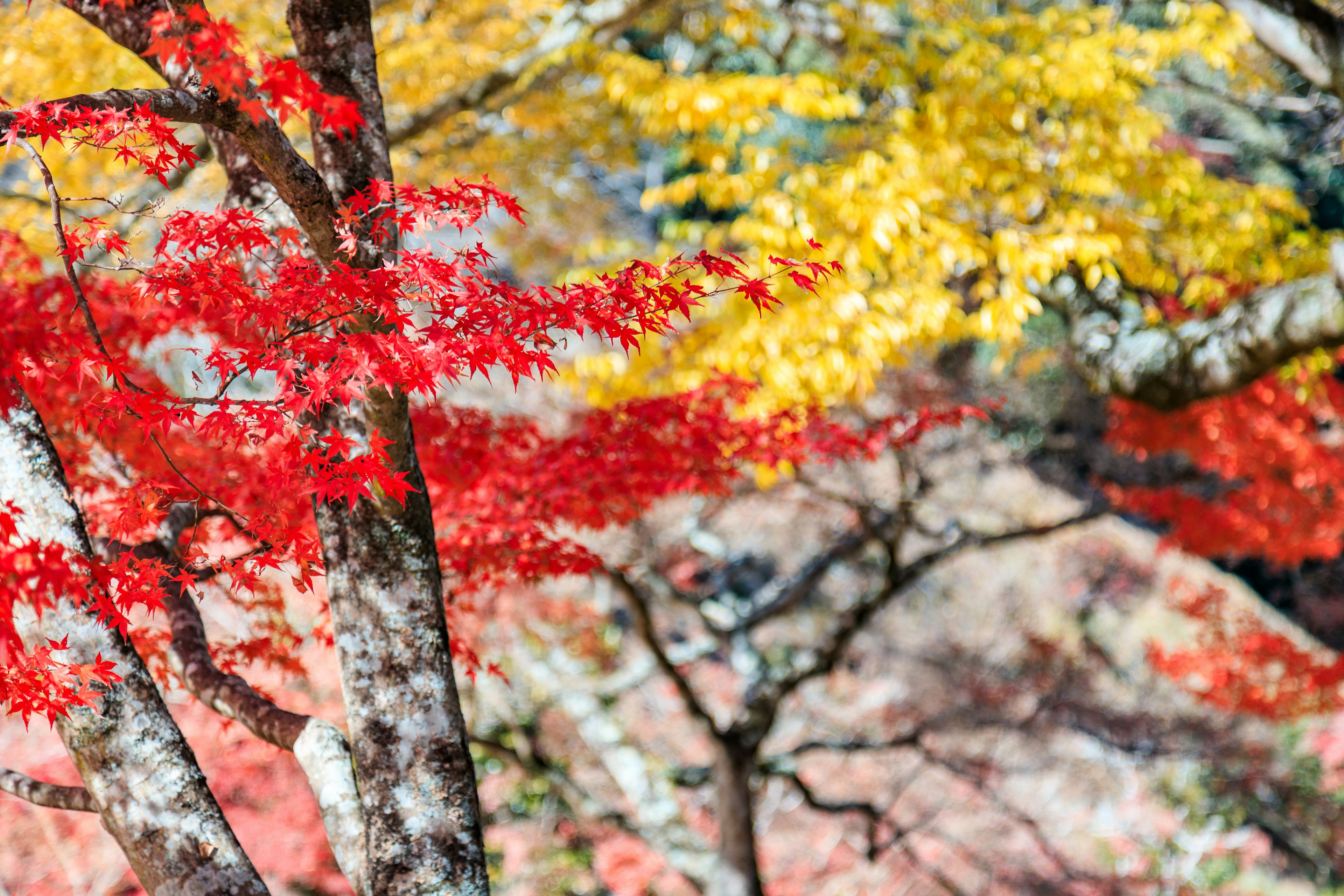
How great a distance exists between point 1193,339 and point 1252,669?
15.7 feet

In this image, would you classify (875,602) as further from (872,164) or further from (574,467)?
(574,467)

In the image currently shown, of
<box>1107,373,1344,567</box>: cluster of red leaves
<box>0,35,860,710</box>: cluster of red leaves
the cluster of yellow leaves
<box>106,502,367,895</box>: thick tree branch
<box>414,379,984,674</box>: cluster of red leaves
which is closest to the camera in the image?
<box>0,35,860,710</box>: cluster of red leaves

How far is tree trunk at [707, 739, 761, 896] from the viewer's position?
6195mm

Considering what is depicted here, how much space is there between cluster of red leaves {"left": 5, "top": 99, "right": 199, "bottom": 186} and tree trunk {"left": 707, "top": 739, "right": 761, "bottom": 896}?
536 cm

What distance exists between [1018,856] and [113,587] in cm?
826

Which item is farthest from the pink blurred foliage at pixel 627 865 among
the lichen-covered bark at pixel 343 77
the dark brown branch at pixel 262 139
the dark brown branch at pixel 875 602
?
the dark brown branch at pixel 262 139

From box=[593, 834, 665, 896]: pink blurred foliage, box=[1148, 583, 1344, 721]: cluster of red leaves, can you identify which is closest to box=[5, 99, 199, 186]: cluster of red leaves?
box=[593, 834, 665, 896]: pink blurred foliage

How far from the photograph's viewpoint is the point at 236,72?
1.73 metres

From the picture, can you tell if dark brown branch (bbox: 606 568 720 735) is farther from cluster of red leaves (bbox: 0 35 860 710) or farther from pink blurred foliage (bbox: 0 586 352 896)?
cluster of red leaves (bbox: 0 35 860 710)

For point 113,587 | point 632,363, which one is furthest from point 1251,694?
point 113,587

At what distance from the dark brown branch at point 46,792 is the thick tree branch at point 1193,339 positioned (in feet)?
17.6

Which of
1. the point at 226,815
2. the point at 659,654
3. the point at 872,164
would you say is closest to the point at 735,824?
the point at 659,654

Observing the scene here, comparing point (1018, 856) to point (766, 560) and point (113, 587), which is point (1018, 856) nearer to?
point (766, 560)

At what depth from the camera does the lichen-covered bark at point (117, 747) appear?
2.40 m
